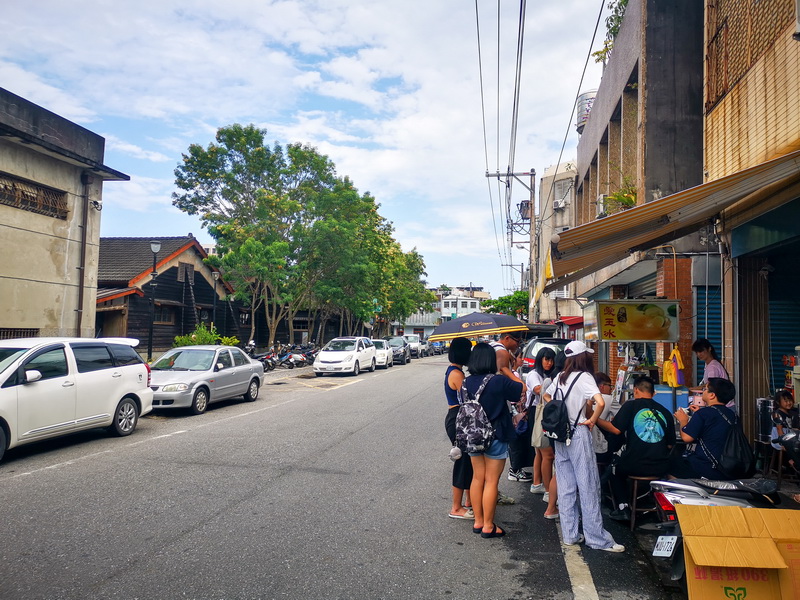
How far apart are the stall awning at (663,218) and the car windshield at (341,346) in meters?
16.7

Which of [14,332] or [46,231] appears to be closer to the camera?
[14,332]

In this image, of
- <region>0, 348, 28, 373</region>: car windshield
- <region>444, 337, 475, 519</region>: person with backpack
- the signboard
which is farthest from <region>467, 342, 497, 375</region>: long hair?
<region>0, 348, 28, 373</region>: car windshield

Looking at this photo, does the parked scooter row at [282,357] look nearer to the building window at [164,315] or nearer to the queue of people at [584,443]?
the building window at [164,315]

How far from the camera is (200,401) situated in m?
12.9

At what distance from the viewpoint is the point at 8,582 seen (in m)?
4.20

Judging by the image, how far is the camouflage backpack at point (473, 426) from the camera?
5.36m

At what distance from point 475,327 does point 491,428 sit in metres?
4.59

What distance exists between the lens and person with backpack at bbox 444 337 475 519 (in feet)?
18.9

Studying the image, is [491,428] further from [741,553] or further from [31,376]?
[31,376]

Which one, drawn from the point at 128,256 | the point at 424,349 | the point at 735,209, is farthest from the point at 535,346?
the point at 424,349

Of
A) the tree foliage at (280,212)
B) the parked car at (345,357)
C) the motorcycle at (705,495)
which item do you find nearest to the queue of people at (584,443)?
the motorcycle at (705,495)

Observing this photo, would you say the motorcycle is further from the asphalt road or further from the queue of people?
the queue of people

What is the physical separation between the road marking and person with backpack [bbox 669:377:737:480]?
4.32 ft

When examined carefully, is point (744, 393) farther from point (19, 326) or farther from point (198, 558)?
point (19, 326)
